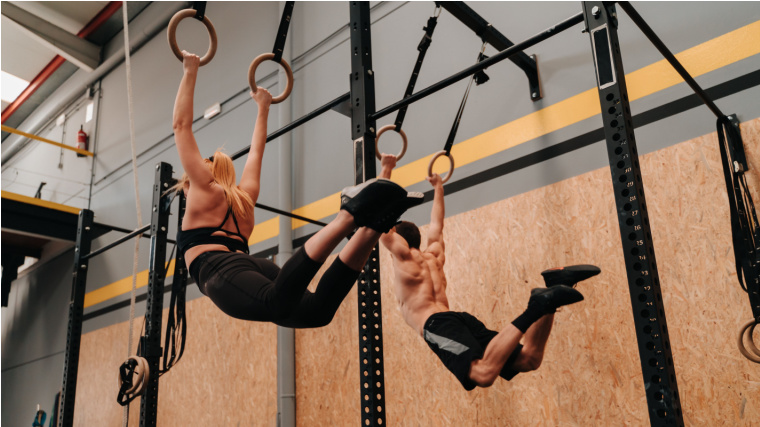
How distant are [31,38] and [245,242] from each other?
820 centimetres

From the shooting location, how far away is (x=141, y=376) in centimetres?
297

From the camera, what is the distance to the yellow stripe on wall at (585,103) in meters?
3.15

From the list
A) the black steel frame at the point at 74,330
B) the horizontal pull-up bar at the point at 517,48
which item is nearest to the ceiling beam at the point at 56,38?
the black steel frame at the point at 74,330

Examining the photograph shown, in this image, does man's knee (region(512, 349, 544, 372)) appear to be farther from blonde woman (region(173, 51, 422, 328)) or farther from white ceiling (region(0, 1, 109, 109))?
white ceiling (region(0, 1, 109, 109))

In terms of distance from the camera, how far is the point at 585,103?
11.9 feet

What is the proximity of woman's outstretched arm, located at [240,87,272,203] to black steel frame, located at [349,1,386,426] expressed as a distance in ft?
1.41

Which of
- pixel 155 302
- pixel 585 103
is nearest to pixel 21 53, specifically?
pixel 155 302

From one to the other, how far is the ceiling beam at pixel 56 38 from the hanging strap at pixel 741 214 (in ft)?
27.7

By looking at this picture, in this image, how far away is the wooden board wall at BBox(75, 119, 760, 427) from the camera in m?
2.91

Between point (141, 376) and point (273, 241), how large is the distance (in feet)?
8.54

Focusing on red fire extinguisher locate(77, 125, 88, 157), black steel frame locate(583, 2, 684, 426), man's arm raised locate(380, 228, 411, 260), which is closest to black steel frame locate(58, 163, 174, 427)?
man's arm raised locate(380, 228, 411, 260)

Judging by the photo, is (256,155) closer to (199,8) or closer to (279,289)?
(199,8)

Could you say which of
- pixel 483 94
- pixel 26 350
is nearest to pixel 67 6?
pixel 26 350

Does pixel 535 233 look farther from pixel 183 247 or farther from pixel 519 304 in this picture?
pixel 183 247
